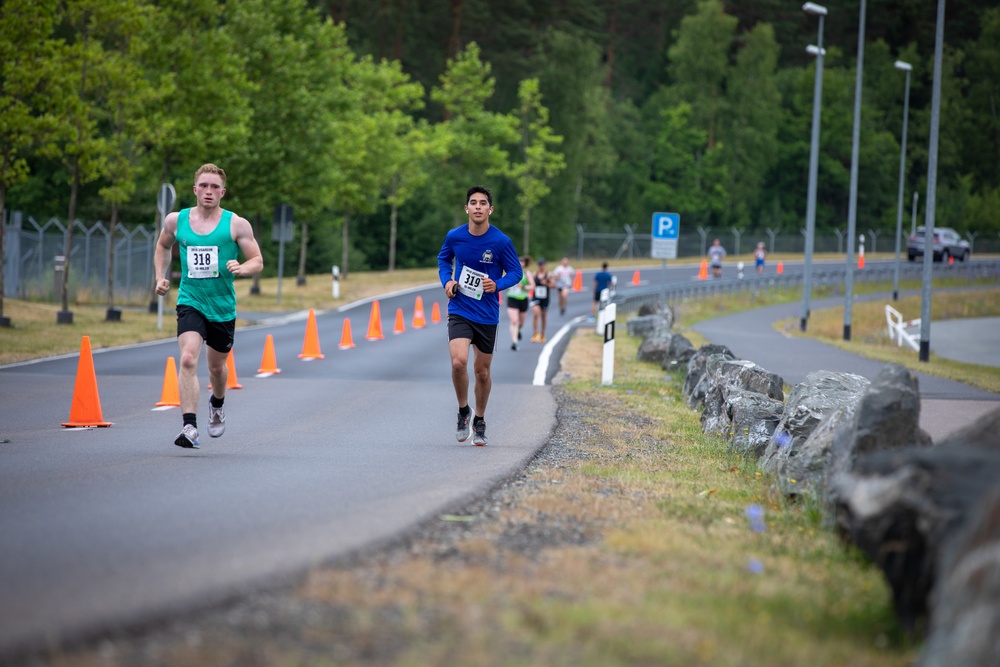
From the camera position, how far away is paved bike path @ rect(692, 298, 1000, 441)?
16.2m

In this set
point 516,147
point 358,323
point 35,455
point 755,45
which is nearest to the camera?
point 35,455

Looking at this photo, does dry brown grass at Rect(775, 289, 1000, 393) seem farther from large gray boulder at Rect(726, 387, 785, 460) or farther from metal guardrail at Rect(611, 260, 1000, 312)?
large gray boulder at Rect(726, 387, 785, 460)

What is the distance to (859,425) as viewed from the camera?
21.6 feet

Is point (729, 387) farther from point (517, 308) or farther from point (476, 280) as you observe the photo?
point (517, 308)

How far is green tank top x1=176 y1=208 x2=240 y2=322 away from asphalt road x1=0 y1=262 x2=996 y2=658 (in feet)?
3.71

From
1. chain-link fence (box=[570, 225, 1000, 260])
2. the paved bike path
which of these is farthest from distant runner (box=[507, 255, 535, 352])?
chain-link fence (box=[570, 225, 1000, 260])

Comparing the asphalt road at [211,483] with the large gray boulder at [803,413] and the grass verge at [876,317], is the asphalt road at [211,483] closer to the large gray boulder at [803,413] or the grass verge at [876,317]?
the large gray boulder at [803,413]

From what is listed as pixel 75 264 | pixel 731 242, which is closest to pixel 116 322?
pixel 75 264

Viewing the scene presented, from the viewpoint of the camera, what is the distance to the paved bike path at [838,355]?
1623 cm

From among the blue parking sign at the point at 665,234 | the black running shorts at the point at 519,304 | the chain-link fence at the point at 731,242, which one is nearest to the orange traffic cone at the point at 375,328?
the black running shorts at the point at 519,304

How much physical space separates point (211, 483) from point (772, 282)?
49.0 meters

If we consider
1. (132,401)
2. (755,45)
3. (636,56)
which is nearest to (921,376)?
(132,401)

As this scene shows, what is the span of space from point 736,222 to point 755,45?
12.4 m

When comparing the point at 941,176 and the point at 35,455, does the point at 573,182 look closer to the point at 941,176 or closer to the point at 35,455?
the point at 941,176
